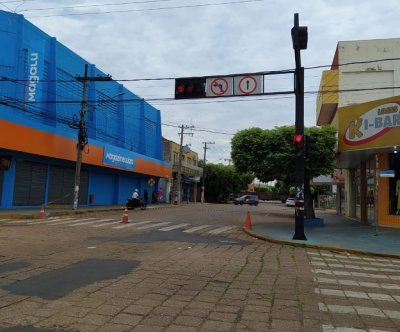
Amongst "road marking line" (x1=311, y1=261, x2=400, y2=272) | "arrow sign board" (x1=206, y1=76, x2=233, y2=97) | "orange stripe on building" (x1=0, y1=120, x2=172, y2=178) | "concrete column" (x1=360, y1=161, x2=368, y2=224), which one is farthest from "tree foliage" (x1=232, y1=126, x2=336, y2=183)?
"road marking line" (x1=311, y1=261, x2=400, y2=272)

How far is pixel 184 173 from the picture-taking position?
63.5 meters

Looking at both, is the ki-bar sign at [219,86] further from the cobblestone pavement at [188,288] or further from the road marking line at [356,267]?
the road marking line at [356,267]

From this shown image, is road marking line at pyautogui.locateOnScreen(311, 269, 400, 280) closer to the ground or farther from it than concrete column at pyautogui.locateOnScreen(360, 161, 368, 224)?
closer to the ground

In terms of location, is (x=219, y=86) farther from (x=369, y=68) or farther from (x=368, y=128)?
(x=369, y=68)

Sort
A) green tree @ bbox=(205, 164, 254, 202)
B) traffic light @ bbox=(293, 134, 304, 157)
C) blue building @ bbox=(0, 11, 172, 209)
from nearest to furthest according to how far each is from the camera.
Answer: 1. traffic light @ bbox=(293, 134, 304, 157)
2. blue building @ bbox=(0, 11, 172, 209)
3. green tree @ bbox=(205, 164, 254, 202)

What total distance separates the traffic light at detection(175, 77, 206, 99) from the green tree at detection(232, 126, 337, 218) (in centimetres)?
682

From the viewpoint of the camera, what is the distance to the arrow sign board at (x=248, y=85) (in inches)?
692

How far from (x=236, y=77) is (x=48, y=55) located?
1706 cm

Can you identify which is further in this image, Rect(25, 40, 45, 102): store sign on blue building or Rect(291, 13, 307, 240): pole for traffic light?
Rect(25, 40, 45, 102): store sign on blue building

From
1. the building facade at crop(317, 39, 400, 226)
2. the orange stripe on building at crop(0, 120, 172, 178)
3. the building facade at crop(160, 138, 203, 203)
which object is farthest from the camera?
the building facade at crop(160, 138, 203, 203)

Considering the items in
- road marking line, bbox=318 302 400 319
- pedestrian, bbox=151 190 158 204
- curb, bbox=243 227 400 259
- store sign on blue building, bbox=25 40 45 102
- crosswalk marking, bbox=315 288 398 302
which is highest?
store sign on blue building, bbox=25 40 45 102

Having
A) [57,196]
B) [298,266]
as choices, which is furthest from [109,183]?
[298,266]

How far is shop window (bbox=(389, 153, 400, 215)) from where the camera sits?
21359mm

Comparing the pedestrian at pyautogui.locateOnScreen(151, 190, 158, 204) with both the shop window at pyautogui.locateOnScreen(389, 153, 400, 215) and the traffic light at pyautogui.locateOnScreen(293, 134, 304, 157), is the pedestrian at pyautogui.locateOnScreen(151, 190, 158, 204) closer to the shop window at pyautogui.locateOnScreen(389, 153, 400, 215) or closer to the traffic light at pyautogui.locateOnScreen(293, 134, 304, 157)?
the shop window at pyautogui.locateOnScreen(389, 153, 400, 215)
